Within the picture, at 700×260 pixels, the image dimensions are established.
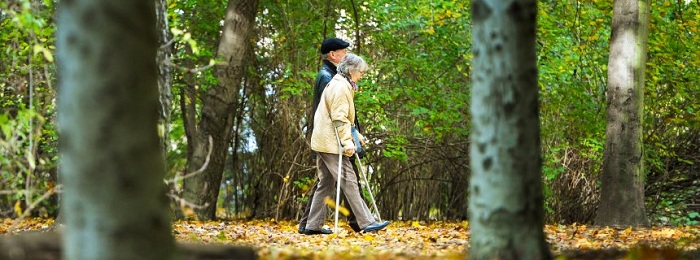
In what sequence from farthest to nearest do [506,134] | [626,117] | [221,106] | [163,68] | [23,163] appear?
1. [221,106]
2. [23,163]
3. [626,117]
4. [163,68]
5. [506,134]

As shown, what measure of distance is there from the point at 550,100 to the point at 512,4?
397 inches

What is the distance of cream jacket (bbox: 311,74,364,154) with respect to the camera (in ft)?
34.7

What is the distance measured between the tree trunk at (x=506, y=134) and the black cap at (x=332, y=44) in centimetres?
589

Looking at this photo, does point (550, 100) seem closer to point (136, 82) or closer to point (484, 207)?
point (484, 207)

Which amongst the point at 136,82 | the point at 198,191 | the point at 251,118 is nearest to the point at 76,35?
the point at 136,82

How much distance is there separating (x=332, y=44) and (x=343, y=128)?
1.02 meters

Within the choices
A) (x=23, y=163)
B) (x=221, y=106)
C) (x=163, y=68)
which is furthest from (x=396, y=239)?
(x=221, y=106)

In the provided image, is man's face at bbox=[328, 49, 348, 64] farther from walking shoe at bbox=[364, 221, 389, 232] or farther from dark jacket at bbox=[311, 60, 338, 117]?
walking shoe at bbox=[364, 221, 389, 232]

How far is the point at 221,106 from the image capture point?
15.0m

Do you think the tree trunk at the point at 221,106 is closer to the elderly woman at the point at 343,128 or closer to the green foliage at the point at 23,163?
the green foliage at the point at 23,163

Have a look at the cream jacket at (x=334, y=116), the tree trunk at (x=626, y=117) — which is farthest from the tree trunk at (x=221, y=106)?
the tree trunk at (x=626, y=117)

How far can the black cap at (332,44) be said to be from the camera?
11.1 metres

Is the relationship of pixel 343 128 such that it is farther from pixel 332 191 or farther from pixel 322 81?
pixel 332 191

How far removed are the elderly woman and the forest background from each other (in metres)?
3.30
